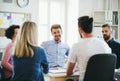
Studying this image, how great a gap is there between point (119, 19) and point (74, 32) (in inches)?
48.3

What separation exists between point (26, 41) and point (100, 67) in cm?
88

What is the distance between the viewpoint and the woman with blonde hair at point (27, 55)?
2.59m

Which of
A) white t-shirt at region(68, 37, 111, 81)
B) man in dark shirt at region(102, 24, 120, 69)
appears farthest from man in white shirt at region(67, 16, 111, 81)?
man in dark shirt at region(102, 24, 120, 69)

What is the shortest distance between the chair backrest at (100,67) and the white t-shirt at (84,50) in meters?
0.09

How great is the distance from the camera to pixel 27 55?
258 centimetres

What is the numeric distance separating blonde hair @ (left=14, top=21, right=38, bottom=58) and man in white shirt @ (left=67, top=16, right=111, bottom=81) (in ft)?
1.65

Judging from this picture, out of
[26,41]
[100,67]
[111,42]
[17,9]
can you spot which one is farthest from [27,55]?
[17,9]

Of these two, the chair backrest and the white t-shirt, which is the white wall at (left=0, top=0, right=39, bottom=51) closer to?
the white t-shirt

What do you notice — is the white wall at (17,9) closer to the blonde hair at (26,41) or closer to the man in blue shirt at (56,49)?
the man in blue shirt at (56,49)

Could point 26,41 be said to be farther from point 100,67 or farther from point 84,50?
point 100,67

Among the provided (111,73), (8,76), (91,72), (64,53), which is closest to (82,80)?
(91,72)

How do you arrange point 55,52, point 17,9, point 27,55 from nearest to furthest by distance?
point 27,55, point 55,52, point 17,9

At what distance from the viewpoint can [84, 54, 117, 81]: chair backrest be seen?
268 cm

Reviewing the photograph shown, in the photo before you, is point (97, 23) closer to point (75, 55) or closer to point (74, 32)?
point (74, 32)
